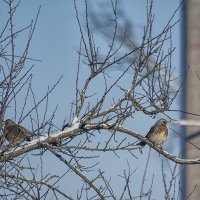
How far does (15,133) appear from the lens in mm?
4922

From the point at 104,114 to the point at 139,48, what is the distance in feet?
2.35

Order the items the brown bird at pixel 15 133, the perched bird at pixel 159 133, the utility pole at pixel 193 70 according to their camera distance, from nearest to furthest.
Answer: the utility pole at pixel 193 70
the brown bird at pixel 15 133
the perched bird at pixel 159 133

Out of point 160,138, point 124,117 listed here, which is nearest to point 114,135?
point 124,117

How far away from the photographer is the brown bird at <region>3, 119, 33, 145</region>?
4.34m

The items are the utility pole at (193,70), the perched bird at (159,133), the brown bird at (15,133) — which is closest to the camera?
the utility pole at (193,70)

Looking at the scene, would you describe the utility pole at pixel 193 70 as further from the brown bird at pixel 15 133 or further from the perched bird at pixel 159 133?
the perched bird at pixel 159 133

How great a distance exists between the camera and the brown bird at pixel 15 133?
4.34 metres

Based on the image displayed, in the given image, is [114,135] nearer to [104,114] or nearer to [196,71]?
[104,114]

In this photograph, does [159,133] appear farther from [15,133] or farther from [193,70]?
[193,70]

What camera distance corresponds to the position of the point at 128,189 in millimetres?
5508

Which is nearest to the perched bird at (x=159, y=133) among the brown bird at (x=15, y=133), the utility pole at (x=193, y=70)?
the brown bird at (x=15, y=133)

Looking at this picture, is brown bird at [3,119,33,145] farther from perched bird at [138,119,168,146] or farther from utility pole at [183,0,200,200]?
perched bird at [138,119,168,146]

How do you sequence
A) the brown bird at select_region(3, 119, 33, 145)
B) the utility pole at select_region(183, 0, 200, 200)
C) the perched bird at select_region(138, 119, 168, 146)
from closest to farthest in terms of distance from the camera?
the utility pole at select_region(183, 0, 200, 200)
the brown bird at select_region(3, 119, 33, 145)
the perched bird at select_region(138, 119, 168, 146)

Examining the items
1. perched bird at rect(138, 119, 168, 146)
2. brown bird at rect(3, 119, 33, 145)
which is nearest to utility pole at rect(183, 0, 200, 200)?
brown bird at rect(3, 119, 33, 145)
